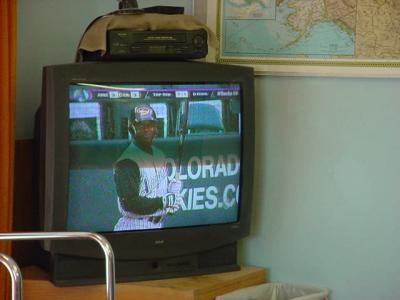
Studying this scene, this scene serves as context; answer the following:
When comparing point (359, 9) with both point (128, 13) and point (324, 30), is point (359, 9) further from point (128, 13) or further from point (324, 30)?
point (128, 13)

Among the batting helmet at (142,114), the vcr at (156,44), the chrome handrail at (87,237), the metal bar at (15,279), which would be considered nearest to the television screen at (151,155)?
the batting helmet at (142,114)

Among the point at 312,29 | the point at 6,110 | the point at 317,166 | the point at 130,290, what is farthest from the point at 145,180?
the point at 312,29

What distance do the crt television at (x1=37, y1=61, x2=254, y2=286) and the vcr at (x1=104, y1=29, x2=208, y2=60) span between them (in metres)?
0.04

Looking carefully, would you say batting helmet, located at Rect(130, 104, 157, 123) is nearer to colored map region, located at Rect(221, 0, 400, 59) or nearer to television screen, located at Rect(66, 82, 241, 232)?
television screen, located at Rect(66, 82, 241, 232)

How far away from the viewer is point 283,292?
2900 mm

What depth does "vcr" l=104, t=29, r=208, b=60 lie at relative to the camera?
2560 mm

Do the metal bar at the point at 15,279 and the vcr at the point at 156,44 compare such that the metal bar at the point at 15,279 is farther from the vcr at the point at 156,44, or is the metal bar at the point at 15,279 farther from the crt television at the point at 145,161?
the vcr at the point at 156,44

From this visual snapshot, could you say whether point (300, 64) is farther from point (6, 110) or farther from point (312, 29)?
point (6, 110)

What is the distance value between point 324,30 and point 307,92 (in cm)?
22

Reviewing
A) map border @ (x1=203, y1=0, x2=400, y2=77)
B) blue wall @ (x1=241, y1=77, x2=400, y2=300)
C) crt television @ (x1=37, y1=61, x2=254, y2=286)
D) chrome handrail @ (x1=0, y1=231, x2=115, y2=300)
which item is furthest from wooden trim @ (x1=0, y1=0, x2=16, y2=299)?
blue wall @ (x1=241, y1=77, x2=400, y2=300)

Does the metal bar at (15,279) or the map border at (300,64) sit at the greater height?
the map border at (300,64)

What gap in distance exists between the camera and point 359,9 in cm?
276

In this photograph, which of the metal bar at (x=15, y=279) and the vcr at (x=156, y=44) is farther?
the vcr at (x=156, y=44)

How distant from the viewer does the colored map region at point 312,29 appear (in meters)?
2.74
